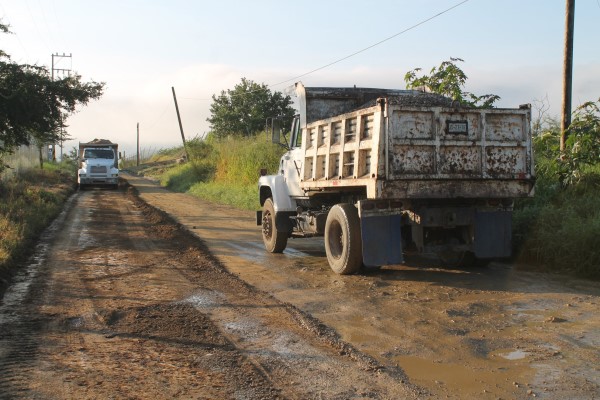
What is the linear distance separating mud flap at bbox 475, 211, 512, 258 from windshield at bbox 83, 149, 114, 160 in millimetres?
28172

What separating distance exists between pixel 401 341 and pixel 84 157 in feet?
99.7

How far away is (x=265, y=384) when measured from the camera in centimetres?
455

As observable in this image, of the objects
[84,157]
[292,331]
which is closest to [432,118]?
[292,331]

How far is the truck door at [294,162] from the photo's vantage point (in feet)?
34.9

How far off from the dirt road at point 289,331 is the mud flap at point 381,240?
0.35 m

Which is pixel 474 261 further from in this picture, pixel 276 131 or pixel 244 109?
pixel 244 109

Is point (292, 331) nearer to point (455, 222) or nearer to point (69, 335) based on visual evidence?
point (69, 335)

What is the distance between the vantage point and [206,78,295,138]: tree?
43781 millimetres

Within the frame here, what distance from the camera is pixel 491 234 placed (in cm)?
873

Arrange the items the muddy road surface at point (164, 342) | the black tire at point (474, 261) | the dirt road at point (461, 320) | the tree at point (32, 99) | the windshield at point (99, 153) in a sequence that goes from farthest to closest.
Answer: the windshield at point (99, 153) < the tree at point (32, 99) < the black tire at point (474, 261) < the dirt road at point (461, 320) < the muddy road surface at point (164, 342)

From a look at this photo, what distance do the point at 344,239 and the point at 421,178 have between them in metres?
1.55

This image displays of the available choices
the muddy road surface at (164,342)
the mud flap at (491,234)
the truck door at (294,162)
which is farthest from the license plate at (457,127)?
the muddy road surface at (164,342)

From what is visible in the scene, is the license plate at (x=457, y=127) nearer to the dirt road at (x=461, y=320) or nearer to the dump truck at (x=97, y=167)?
the dirt road at (x=461, y=320)

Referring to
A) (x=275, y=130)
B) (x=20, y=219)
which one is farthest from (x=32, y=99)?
(x=275, y=130)
